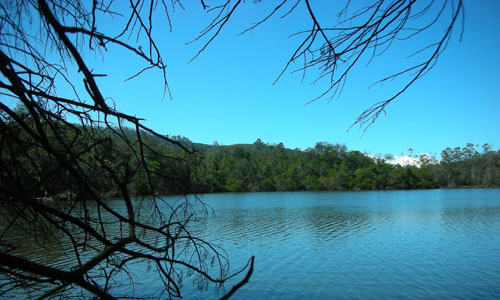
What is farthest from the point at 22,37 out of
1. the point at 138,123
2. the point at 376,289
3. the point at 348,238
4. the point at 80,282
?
the point at 348,238

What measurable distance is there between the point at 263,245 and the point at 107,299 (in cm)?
1190

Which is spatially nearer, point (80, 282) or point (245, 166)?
point (80, 282)

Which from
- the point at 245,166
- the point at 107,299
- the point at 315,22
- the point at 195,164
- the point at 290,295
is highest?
the point at 245,166

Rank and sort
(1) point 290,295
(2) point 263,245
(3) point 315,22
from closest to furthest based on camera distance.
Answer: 1. (3) point 315,22
2. (1) point 290,295
3. (2) point 263,245

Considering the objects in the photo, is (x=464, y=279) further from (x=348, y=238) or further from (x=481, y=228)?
(x=481, y=228)

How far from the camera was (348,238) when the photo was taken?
536 inches

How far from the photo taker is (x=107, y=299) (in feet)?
2.48

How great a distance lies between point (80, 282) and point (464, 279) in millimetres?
10023

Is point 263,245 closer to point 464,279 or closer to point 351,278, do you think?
point 351,278

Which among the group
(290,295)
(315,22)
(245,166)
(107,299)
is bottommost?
(290,295)

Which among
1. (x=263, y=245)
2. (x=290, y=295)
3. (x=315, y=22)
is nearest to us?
(x=315, y=22)

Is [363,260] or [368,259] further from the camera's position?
[368,259]

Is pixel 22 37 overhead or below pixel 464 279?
overhead

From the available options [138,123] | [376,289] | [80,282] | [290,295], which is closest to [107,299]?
[80,282]
